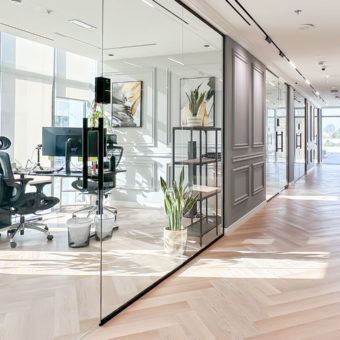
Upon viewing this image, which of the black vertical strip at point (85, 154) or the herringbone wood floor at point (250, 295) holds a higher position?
the black vertical strip at point (85, 154)

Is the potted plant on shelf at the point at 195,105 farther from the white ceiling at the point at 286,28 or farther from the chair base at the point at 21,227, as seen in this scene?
the chair base at the point at 21,227

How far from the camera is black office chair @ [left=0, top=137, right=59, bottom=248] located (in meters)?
2.07

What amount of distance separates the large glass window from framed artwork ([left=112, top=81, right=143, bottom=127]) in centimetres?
1699

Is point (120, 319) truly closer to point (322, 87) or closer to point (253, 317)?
point (253, 317)

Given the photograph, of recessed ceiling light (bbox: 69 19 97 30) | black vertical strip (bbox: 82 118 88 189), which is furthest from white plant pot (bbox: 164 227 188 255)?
recessed ceiling light (bbox: 69 19 97 30)

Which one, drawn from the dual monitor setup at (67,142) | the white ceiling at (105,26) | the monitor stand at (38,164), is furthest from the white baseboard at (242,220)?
the monitor stand at (38,164)

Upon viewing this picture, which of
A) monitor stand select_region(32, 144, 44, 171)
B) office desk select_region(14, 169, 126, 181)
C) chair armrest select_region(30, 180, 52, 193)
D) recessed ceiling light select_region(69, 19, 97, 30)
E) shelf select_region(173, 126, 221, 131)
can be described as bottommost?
chair armrest select_region(30, 180, 52, 193)

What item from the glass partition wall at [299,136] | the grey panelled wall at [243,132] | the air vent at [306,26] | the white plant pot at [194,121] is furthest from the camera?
the glass partition wall at [299,136]

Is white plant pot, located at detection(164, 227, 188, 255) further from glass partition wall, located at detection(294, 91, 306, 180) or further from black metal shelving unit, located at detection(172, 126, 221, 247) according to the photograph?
glass partition wall, located at detection(294, 91, 306, 180)

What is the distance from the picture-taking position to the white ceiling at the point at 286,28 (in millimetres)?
3795

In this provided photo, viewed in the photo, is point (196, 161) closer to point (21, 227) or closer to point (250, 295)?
point (250, 295)

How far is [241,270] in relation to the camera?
337 cm

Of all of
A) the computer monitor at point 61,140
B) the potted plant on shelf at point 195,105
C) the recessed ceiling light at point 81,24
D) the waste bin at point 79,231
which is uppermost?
the recessed ceiling light at point 81,24

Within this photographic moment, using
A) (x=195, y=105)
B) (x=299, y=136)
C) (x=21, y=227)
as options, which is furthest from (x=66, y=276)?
(x=299, y=136)
